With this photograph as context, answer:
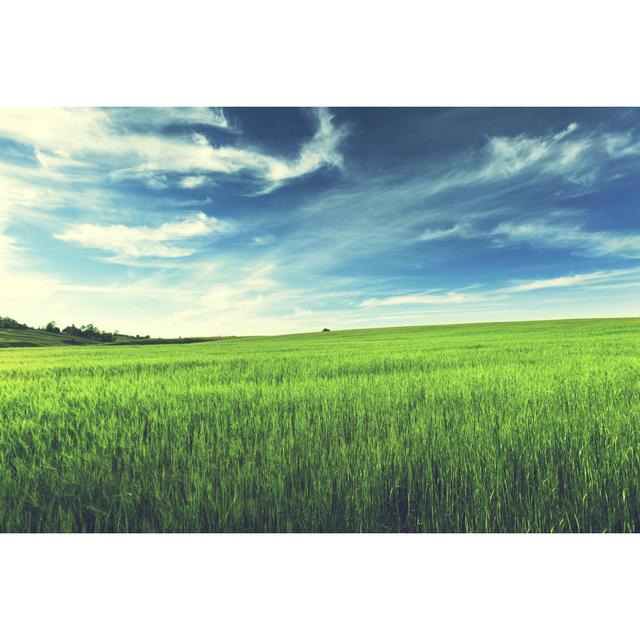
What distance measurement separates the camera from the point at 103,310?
18.0ft

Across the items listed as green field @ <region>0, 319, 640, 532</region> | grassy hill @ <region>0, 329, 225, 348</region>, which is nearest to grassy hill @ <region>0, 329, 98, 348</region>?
grassy hill @ <region>0, 329, 225, 348</region>

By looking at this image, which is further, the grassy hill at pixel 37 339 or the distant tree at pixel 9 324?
the grassy hill at pixel 37 339

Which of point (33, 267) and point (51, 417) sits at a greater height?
point (33, 267)

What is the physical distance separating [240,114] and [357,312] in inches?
212

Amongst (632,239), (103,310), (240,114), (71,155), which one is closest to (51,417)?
(103,310)

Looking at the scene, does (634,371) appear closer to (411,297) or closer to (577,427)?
(577,427)

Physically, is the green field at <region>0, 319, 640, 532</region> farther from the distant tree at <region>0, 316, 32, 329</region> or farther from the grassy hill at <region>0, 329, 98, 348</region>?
the grassy hill at <region>0, 329, 98, 348</region>

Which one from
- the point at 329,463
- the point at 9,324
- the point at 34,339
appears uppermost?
the point at 9,324

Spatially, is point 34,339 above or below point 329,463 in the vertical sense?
above

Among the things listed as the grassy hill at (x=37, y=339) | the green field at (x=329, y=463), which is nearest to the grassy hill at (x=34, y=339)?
the grassy hill at (x=37, y=339)

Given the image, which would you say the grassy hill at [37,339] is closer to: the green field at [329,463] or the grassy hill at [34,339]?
the grassy hill at [34,339]

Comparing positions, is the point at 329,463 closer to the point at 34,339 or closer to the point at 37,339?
the point at 37,339

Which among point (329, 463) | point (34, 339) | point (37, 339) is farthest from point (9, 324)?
point (329, 463)

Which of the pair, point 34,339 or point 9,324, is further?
point 34,339
